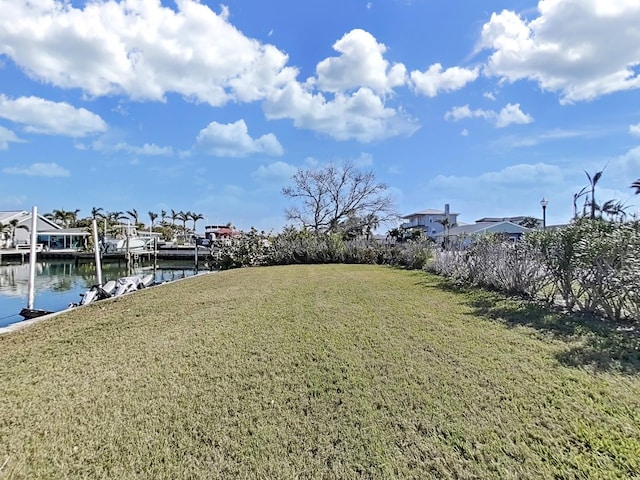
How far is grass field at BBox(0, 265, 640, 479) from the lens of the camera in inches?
95.3

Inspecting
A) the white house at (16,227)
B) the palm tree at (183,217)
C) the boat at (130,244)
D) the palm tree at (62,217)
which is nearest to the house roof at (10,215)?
the white house at (16,227)

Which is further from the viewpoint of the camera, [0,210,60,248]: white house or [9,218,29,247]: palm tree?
[9,218,29,247]: palm tree

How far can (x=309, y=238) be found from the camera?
18703 mm

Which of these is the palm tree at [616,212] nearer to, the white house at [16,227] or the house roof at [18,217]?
the white house at [16,227]

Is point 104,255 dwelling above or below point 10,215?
below

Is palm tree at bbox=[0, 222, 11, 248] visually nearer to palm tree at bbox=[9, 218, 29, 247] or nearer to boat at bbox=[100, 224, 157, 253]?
palm tree at bbox=[9, 218, 29, 247]

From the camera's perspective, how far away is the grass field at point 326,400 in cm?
242

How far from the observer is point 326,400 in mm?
3141

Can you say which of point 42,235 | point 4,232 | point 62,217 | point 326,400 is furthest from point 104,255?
point 326,400

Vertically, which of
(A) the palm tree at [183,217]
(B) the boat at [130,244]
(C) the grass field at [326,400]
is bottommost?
(C) the grass field at [326,400]

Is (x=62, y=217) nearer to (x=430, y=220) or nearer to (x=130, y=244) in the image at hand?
(x=130, y=244)

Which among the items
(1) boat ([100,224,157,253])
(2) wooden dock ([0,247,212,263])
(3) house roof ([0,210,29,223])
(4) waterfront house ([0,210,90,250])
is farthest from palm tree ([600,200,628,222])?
(3) house roof ([0,210,29,223])

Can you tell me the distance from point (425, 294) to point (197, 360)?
524 cm

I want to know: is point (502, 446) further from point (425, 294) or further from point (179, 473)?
point (425, 294)
